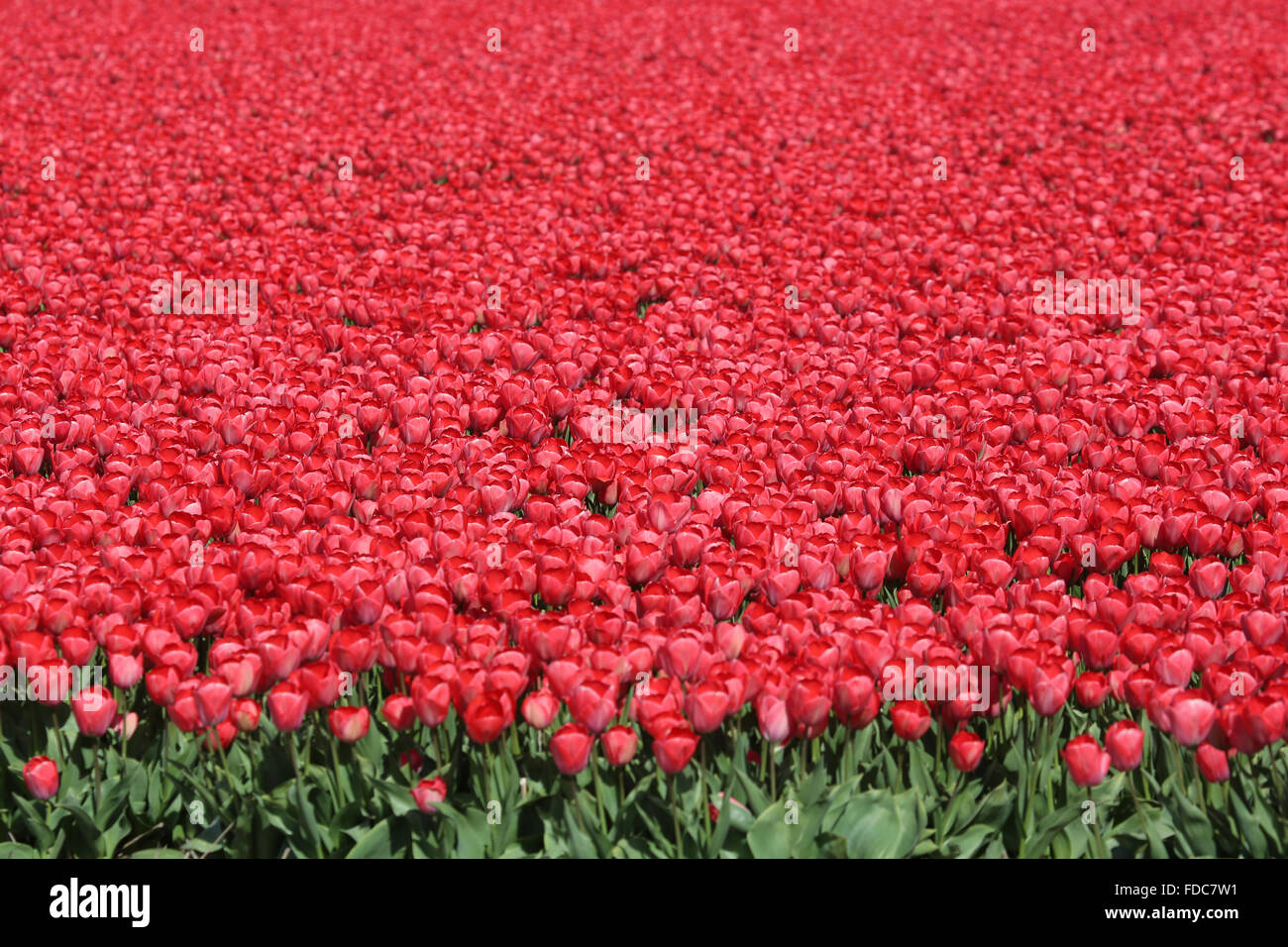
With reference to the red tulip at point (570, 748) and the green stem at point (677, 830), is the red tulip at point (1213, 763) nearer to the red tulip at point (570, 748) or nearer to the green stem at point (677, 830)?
the green stem at point (677, 830)

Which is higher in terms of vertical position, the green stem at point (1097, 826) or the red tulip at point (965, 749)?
the red tulip at point (965, 749)

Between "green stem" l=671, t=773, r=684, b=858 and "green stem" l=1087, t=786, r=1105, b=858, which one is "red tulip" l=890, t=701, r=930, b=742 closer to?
"green stem" l=1087, t=786, r=1105, b=858

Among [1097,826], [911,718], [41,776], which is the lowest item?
[1097,826]

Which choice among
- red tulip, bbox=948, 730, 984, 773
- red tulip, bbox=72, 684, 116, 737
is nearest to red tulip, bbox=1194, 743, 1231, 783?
red tulip, bbox=948, 730, 984, 773

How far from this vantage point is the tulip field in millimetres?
3176

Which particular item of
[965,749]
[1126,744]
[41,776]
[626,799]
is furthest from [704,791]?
[41,776]

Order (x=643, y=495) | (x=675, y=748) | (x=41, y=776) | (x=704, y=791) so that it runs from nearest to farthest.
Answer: (x=675, y=748) < (x=704, y=791) < (x=41, y=776) < (x=643, y=495)

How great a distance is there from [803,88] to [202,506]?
9.07 metres

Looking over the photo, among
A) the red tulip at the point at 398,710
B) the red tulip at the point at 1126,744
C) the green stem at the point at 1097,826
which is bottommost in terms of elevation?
the green stem at the point at 1097,826

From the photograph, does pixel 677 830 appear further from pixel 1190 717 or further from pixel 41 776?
pixel 41 776

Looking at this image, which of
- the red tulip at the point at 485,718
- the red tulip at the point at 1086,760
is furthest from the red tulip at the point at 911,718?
the red tulip at the point at 485,718

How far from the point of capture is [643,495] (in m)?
4.39

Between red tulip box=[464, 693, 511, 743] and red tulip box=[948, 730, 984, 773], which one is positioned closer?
red tulip box=[464, 693, 511, 743]

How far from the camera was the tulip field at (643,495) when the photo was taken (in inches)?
125
